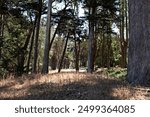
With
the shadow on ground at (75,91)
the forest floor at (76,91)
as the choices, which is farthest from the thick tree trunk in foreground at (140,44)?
the shadow on ground at (75,91)

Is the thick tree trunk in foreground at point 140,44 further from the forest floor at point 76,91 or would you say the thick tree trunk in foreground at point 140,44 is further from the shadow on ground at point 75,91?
the shadow on ground at point 75,91

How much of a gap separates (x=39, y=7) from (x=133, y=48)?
1550 centimetres

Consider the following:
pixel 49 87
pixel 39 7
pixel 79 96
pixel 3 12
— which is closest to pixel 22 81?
pixel 49 87

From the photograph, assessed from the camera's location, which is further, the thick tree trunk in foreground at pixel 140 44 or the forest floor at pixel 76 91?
the thick tree trunk in foreground at pixel 140 44

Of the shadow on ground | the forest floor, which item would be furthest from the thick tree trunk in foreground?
the shadow on ground

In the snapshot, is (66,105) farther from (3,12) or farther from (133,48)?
(3,12)

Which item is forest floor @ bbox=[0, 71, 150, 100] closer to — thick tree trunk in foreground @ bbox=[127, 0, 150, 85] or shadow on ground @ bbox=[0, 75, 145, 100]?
shadow on ground @ bbox=[0, 75, 145, 100]

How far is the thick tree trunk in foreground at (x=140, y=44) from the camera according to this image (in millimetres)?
11266

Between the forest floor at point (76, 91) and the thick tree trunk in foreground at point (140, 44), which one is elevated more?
the thick tree trunk in foreground at point (140, 44)

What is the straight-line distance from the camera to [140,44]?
11484 millimetres

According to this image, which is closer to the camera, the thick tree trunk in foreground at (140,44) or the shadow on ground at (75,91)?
the shadow on ground at (75,91)

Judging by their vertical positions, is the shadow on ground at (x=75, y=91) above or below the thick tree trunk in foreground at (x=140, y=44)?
below

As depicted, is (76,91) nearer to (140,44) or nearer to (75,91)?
(75,91)

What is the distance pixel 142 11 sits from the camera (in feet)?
37.9
